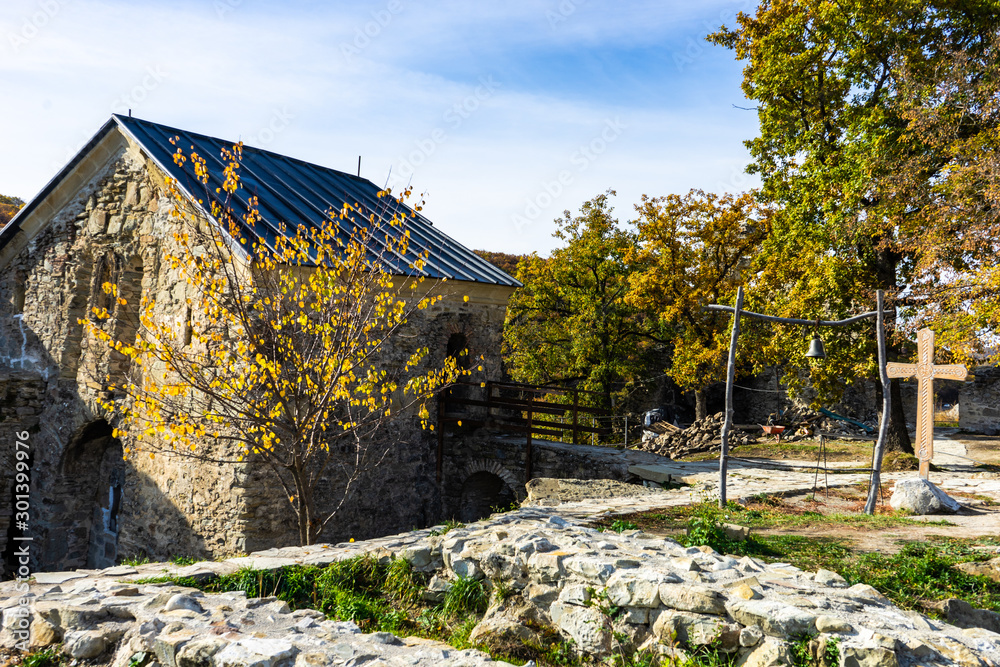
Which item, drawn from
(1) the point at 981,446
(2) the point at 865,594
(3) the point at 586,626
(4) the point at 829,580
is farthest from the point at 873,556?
(1) the point at 981,446

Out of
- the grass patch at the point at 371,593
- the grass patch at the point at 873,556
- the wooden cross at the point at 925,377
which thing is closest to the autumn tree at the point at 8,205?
the grass patch at the point at 371,593

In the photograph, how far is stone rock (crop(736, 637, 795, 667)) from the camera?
3846 millimetres

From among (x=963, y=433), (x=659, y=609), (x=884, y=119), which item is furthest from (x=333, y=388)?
(x=963, y=433)

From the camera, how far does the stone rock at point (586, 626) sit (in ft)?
15.0

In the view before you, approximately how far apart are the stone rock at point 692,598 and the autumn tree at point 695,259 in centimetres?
1558

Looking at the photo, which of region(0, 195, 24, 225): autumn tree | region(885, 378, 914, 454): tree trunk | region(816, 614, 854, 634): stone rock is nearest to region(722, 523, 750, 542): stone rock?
region(816, 614, 854, 634): stone rock

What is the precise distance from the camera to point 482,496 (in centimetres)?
1339

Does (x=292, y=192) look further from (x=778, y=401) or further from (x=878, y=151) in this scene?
(x=778, y=401)

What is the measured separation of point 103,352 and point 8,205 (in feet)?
81.6

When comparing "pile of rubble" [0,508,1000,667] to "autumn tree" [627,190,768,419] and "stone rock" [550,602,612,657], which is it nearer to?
"stone rock" [550,602,612,657]

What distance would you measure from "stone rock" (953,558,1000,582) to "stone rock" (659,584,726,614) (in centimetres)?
301

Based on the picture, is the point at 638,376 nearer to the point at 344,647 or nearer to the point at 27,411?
the point at 27,411

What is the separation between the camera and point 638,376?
23.5 m

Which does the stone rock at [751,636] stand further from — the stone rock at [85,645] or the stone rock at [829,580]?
the stone rock at [85,645]
